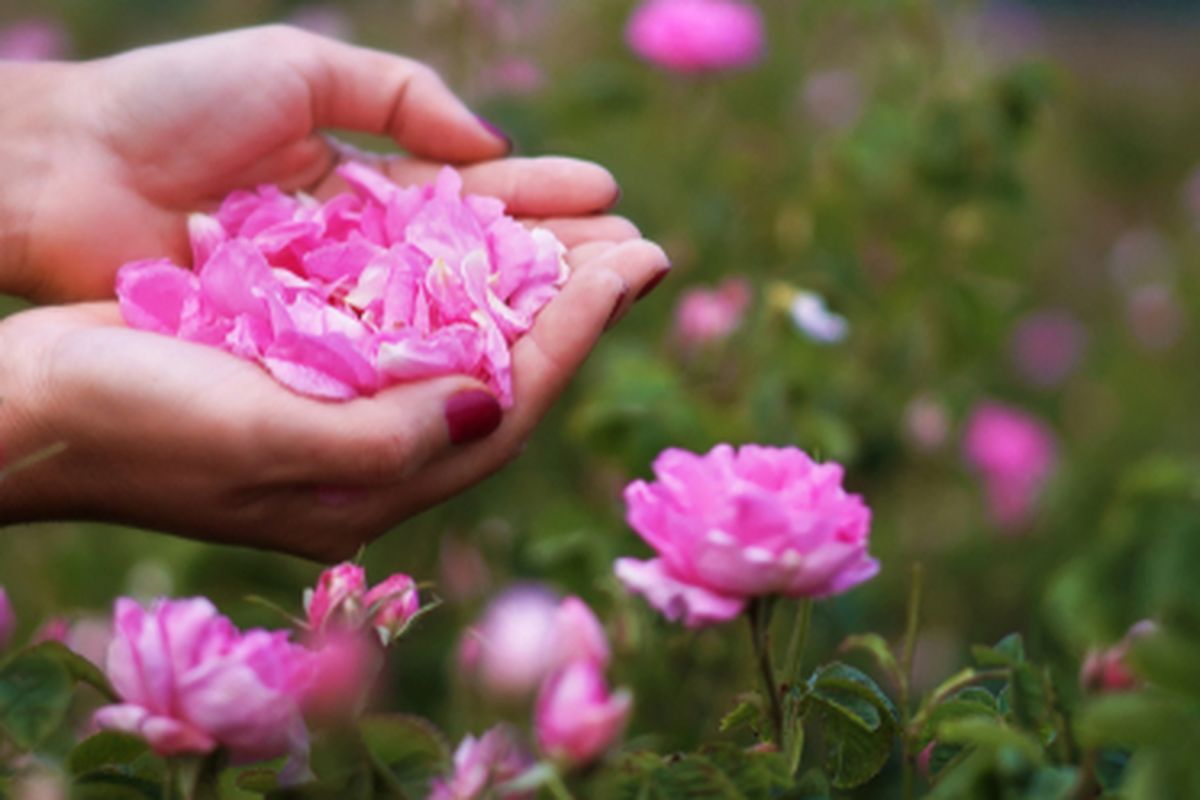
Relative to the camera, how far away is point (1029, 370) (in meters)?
3.13

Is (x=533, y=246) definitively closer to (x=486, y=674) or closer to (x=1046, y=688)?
(x=486, y=674)

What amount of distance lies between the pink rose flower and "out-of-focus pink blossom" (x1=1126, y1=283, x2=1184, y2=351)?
2614 mm

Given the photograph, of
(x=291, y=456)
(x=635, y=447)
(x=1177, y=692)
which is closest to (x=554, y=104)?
(x=635, y=447)

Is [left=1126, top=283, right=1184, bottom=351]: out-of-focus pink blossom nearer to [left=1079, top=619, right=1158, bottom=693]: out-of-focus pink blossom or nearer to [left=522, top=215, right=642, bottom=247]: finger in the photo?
[left=522, top=215, right=642, bottom=247]: finger

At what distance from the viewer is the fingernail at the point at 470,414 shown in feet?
3.03

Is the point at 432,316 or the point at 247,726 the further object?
the point at 432,316

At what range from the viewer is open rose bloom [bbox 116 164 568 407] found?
1.00 m

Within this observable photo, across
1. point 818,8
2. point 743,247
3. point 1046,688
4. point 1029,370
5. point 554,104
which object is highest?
point 1046,688

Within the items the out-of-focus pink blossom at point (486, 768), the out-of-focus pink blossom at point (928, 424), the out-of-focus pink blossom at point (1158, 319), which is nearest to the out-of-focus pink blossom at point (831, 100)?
the out-of-focus pink blossom at point (1158, 319)

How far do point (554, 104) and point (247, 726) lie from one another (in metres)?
1.84

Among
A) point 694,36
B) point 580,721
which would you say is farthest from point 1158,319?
point 580,721

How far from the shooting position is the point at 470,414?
925 mm

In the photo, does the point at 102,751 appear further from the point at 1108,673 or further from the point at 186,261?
the point at 186,261

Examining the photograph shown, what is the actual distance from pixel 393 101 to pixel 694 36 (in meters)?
0.97
